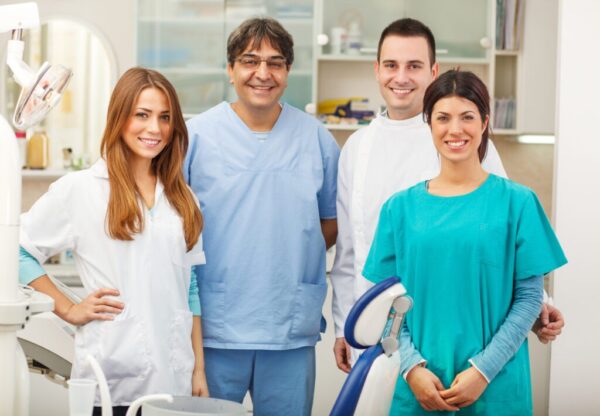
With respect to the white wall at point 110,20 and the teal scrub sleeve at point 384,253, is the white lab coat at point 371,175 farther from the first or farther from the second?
the white wall at point 110,20

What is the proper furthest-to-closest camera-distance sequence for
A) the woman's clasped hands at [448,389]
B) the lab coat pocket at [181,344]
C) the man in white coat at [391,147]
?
the man in white coat at [391,147] < the lab coat pocket at [181,344] < the woman's clasped hands at [448,389]

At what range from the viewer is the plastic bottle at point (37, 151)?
4.16 m

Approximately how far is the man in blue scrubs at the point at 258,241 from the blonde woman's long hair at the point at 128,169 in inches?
9.2

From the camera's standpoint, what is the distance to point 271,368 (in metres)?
2.27

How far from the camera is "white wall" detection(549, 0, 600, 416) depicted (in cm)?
277

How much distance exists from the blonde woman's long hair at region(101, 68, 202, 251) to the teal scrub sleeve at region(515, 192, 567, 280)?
0.69 m

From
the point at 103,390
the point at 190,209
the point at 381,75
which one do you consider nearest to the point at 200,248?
the point at 190,209

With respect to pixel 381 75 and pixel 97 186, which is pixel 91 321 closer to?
pixel 97 186

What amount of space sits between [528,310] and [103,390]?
0.82 m

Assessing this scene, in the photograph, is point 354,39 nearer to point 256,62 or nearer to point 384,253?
point 256,62

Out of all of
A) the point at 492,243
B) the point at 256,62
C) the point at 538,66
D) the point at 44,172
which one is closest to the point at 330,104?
the point at 538,66

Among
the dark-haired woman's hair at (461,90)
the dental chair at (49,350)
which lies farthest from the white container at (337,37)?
the dark-haired woman's hair at (461,90)

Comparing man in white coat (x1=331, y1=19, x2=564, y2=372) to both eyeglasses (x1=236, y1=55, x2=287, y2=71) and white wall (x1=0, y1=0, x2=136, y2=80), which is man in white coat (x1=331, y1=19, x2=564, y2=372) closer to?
eyeglasses (x1=236, y1=55, x2=287, y2=71)

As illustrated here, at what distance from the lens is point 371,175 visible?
225 centimetres
